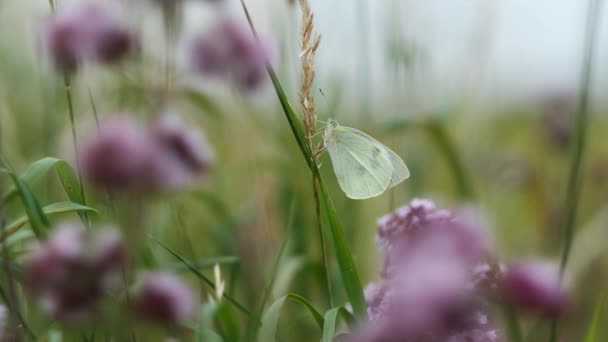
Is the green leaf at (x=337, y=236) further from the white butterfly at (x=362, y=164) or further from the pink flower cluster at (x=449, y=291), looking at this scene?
the white butterfly at (x=362, y=164)

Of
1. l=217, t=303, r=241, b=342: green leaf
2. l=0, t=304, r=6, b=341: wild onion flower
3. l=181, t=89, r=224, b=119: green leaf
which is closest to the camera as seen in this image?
l=0, t=304, r=6, b=341: wild onion flower

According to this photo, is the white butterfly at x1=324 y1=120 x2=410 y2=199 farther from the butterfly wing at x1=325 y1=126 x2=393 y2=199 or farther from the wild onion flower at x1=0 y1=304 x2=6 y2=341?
the wild onion flower at x1=0 y1=304 x2=6 y2=341

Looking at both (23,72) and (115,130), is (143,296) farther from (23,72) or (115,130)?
(23,72)

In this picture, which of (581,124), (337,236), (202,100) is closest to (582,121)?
(581,124)

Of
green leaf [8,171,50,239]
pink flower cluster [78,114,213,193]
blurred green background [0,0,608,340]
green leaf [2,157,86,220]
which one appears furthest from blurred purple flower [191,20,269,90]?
pink flower cluster [78,114,213,193]

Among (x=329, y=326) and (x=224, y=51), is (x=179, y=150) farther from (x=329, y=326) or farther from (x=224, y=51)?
(x=224, y=51)

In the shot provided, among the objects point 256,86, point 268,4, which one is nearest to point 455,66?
point 268,4
